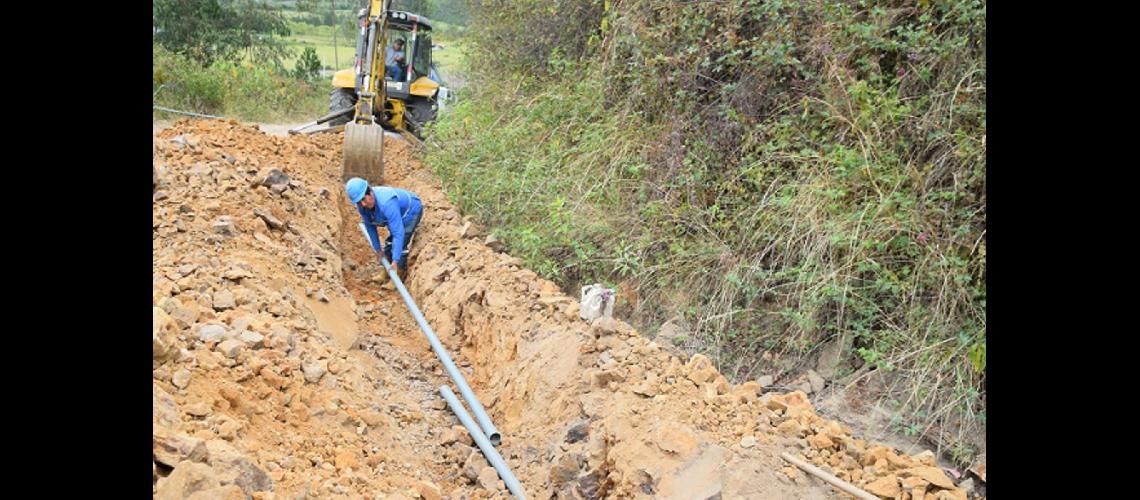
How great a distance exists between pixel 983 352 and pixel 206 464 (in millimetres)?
3536

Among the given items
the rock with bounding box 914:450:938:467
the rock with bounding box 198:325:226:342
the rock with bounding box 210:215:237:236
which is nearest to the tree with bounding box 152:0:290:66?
the rock with bounding box 210:215:237:236

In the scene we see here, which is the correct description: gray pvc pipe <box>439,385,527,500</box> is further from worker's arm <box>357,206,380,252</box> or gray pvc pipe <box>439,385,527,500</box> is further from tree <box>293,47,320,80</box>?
tree <box>293,47,320,80</box>

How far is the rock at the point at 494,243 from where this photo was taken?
737cm

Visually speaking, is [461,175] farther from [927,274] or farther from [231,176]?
[927,274]

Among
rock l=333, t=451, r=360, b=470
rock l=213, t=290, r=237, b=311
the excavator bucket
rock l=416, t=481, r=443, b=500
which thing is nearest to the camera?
rock l=333, t=451, r=360, b=470

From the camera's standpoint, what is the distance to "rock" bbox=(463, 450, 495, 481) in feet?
15.4

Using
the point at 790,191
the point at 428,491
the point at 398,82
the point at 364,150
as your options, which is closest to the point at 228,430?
the point at 428,491

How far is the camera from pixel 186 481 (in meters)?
2.91

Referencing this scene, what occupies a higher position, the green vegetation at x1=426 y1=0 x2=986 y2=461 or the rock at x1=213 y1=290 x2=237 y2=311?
the green vegetation at x1=426 y1=0 x2=986 y2=461

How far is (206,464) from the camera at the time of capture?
3.13 meters

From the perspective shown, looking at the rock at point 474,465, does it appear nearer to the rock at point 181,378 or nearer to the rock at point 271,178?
the rock at point 181,378

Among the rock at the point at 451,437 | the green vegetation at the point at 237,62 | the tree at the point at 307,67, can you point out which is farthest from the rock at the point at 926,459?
the tree at the point at 307,67

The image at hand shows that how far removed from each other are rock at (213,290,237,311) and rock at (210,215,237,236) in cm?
136

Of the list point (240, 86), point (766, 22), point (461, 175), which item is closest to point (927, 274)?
point (766, 22)
